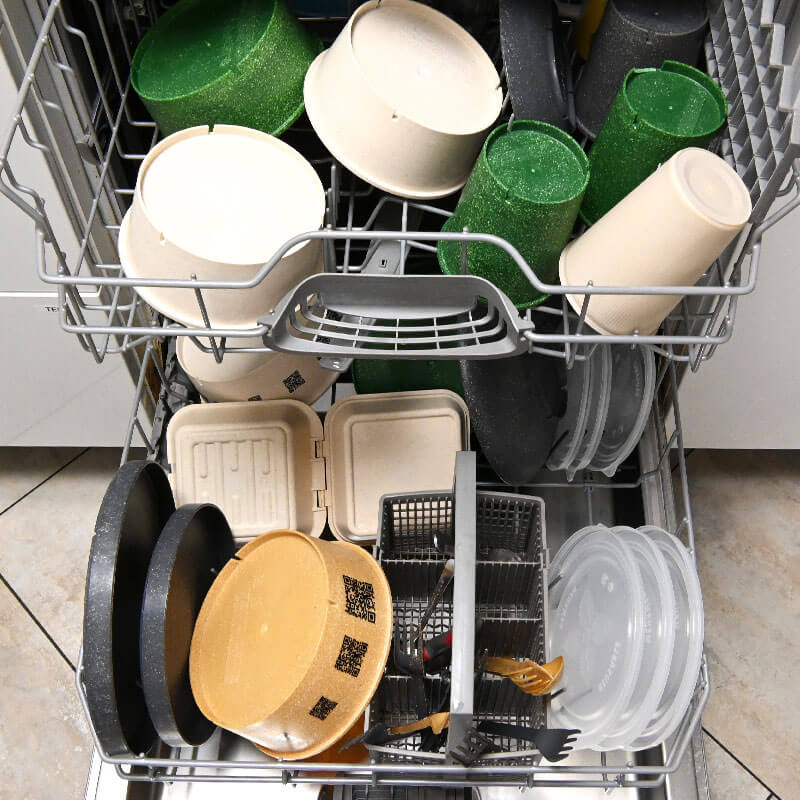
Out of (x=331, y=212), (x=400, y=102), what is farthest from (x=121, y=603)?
(x=400, y=102)

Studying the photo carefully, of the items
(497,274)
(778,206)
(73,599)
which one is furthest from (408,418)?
(73,599)

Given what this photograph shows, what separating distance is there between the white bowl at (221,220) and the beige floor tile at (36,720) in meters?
0.86

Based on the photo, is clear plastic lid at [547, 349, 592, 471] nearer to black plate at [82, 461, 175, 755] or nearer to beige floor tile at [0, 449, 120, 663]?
black plate at [82, 461, 175, 755]

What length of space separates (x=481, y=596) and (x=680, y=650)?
0.79ft

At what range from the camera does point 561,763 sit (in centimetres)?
97

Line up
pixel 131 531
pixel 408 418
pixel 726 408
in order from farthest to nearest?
pixel 726 408, pixel 408 418, pixel 131 531

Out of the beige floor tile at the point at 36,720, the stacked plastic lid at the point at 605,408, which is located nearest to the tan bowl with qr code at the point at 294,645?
the stacked plastic lid at the point at 605,408

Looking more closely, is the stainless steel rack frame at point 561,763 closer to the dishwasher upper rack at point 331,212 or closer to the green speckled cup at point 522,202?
the dishwasher upper rack at point 331,212

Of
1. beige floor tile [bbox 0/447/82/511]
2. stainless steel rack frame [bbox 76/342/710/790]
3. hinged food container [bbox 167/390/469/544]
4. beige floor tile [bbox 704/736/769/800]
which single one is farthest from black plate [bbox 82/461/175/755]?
beige floor tile [bbox 704/736/769/800]

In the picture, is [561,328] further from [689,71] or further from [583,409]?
[689,71]

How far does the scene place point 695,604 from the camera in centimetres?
82

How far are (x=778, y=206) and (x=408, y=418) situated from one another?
18.9 inches

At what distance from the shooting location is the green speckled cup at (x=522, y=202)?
0.74 metres

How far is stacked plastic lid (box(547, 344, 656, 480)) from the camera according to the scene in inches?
37.8
